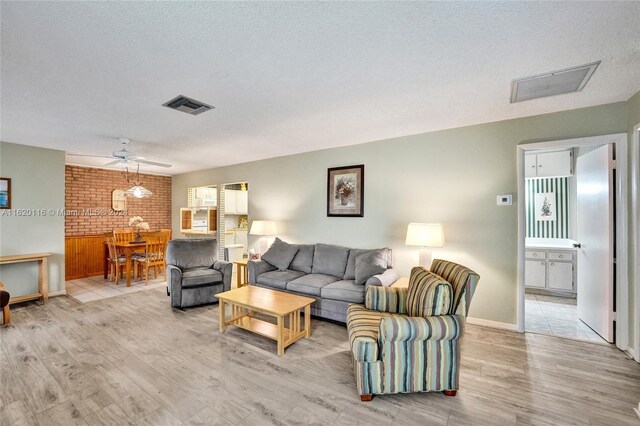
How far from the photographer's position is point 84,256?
5.87m

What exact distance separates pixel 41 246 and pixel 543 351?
274 inches

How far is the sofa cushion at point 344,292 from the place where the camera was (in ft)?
10.6

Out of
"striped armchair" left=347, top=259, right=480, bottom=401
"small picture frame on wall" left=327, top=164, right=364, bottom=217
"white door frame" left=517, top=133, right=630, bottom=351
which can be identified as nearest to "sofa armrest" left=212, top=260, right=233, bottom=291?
"small picture frame on wall" left=327, top=164, right=364, bottom=217

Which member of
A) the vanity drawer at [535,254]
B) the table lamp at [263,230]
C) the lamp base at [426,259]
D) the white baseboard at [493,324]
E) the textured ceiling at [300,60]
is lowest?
the white baseboard at [493,324]

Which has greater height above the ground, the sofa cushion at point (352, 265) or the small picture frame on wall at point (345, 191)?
the small picture frame on wall at point (345, 191)

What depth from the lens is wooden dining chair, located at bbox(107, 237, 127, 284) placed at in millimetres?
5293

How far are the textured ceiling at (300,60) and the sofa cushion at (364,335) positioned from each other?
199 centimetres

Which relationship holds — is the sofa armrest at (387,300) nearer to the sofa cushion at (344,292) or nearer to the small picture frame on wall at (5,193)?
the sofa cushion at (344,292)

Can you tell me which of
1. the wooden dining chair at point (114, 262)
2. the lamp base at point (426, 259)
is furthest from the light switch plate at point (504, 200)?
the wooden dining chair at point (114, 262)

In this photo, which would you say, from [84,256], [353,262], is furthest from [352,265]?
[84,256]

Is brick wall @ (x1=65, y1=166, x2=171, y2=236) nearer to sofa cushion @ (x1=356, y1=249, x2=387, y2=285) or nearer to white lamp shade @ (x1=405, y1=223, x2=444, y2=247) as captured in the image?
sofa cushion @ (x1=356, y1=249, x2=387, y2=285)

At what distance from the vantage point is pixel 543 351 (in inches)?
107

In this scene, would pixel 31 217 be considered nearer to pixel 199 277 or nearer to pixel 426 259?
pixel 199 277

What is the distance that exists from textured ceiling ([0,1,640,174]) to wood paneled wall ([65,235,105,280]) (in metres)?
3.21
